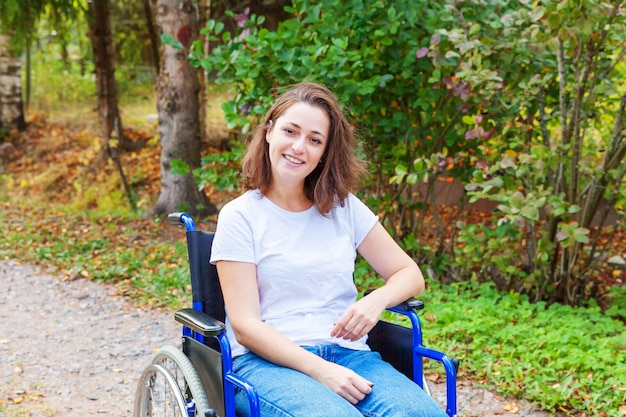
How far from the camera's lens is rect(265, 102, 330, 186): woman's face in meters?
2.34

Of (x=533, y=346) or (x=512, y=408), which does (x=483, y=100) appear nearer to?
(x=533, y=346)

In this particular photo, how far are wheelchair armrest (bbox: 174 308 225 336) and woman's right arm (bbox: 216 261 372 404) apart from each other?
0.09m

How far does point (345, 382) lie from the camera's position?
2.10 meters

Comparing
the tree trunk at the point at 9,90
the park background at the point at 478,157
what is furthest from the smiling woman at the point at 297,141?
the tree trunk at the point at 9,90

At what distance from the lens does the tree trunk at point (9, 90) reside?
35.7ft

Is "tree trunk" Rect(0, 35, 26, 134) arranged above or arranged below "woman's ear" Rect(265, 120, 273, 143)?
below

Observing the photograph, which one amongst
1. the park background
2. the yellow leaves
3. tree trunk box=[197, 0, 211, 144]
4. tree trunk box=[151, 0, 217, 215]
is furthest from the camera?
tree trunk box=[197, 0, 211, 144]

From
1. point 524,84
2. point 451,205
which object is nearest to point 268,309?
point 524,84

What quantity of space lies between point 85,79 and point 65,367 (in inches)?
386

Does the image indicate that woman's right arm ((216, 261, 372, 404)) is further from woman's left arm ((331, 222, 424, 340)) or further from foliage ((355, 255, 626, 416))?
foliage ((355, 255, 626, 416))

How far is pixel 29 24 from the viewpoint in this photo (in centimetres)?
931

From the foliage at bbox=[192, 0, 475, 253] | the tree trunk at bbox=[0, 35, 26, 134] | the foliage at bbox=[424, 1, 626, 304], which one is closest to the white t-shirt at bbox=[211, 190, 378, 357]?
the foliage at bbox=[424, 1, 626, 304]

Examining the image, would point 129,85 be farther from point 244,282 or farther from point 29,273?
point 244,282

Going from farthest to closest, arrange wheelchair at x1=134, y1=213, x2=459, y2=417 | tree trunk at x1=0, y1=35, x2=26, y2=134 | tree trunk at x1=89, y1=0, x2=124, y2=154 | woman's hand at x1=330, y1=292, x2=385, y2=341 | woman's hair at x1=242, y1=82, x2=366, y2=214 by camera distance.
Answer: tree trunk at x1=0, y1=35, x2=26, y2=134 → tree trunk at x1=89, y1=0, x2=124, y2=154 → woman's hair at x1=242, y1=82, x2=366, y2=214 → woman's hand at x1=330, y1=292, x2=385, y2=341 → wheelchair at x1=134, y1=213, x2=459, y2=417
